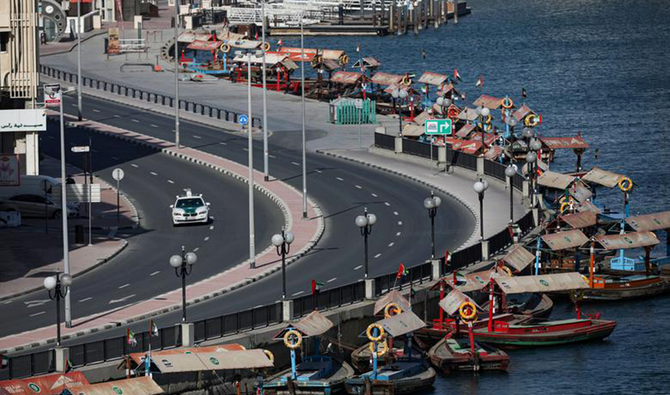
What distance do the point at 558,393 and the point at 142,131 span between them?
67.4 metres

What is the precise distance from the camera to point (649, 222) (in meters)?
100

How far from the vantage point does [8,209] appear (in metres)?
108

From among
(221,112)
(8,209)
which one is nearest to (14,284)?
(8,209)

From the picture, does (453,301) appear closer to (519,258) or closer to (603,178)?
(519,258)

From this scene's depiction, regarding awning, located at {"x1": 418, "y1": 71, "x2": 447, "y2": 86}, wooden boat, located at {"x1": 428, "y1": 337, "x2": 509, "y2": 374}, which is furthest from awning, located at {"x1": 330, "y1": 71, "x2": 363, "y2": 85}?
wooden boat, located at {"x1": 428, "y1": 337, "x2": 509, "y2": 374}

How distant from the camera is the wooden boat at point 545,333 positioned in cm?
8562

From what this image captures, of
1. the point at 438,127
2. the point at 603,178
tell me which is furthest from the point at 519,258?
the point at 438,127

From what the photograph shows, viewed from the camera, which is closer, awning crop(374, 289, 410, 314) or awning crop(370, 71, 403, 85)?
awning crop(374, 289, 410, 314)

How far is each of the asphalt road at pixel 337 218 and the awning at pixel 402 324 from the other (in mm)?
8667

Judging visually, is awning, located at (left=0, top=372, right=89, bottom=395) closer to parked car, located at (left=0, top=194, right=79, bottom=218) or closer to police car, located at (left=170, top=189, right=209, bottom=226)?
police car, located at (left=170, top=189, right=209, bottom=226)

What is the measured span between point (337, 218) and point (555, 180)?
48.6 ft

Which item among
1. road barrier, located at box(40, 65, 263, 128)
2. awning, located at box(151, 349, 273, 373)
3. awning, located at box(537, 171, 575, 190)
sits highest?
road barrier, located at box(40, 65, 263, 128)

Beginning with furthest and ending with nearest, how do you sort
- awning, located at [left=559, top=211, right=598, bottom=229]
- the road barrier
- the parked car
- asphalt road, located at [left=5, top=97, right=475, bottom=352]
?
1. the road barrier
2. the parked car
3. awning, located at [left=559, top=211, right=598, bottom=229]
4. asphalt road, located at [left=5, top=97, right=475, bottom=352]

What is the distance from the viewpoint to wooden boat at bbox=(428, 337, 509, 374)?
3177 inches
